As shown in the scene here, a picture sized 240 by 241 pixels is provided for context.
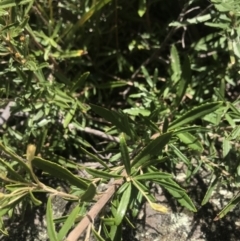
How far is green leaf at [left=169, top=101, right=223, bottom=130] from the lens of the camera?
1.14 m

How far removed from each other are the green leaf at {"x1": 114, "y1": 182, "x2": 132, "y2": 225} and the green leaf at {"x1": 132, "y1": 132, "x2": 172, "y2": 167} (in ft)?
0.19

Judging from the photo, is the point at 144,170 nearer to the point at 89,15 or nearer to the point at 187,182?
the point at 187,182

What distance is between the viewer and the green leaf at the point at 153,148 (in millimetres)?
1037

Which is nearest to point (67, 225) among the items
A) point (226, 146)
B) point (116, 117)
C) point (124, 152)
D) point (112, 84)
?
point (124, 152)

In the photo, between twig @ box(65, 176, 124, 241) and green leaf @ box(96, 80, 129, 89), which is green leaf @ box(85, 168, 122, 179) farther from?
green leaf @ box(96, 80, 129, 89)

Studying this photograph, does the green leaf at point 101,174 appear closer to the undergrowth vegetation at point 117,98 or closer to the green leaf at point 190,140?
the undergrowth vegetation at point 117,98

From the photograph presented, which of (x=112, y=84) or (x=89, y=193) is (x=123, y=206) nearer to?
(x=89, y=193)

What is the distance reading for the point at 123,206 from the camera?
103 centimetres

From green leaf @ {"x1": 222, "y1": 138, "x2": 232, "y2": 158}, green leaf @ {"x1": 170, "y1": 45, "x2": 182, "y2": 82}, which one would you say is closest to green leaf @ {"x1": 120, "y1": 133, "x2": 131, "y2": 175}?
green leaf @ {"x1": 222, "y1": 138, "x2": 232, "y2": 158}

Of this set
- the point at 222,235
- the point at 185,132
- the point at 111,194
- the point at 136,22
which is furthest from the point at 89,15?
the point at 222,235

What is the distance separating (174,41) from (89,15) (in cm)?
33

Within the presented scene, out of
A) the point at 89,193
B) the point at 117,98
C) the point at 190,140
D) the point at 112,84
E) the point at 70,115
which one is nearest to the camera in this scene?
the point at 89,193

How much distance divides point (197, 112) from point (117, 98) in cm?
45

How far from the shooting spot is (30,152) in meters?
0.94
